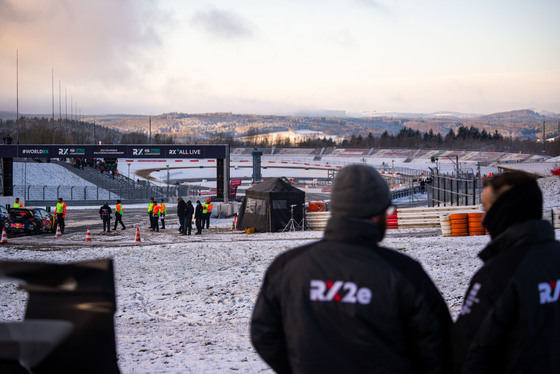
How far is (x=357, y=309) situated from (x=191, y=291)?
10.3 metres

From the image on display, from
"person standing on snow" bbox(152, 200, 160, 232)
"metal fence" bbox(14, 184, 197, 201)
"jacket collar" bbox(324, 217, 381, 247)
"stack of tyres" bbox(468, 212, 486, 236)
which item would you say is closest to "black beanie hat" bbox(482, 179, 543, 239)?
"jacket collar" bbox(324, 217, 381, 247)

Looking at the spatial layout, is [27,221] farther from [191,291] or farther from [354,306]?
[354,306]

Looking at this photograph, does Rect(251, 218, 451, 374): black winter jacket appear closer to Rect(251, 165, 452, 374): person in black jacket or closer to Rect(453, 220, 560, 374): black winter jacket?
Rect(251, 165, 452, 374): person in black jacket

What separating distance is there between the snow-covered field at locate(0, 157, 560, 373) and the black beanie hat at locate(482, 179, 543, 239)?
3.97 m

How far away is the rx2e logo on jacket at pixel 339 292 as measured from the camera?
2.66 metres

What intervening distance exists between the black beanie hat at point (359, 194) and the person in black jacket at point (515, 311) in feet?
2.11

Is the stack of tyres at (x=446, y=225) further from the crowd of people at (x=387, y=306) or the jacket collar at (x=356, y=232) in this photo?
the jacket collar at (x=356, y=232)

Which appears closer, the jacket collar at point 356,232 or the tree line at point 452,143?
the jacket collar at point 356,232

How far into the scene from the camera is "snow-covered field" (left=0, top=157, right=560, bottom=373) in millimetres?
7344

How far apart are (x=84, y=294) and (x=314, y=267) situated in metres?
1.03

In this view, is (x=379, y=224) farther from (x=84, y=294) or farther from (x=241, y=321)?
(x=241, y=321)

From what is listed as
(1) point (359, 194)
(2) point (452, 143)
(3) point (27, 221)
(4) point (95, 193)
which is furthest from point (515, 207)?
(2) point (452, 143)

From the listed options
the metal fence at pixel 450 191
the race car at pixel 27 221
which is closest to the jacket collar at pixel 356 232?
the metal fence at pixel 450 191

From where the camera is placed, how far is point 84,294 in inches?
97.6
